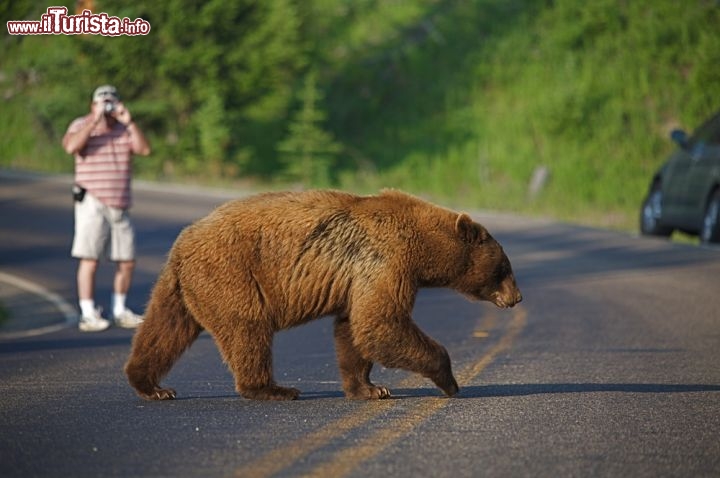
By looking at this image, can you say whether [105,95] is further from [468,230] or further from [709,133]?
Result: [709,133]

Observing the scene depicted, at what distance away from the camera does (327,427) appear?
7059 millimetres

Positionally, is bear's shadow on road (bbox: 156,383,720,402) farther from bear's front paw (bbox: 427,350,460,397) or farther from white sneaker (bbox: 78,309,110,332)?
white sneaker (bbox: 78,309,110,332)

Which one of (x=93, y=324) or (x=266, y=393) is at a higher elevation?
(x=266, y=393)

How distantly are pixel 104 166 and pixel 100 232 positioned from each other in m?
0.57

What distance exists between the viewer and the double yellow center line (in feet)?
19.5

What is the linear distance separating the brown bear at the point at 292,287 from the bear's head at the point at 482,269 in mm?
280

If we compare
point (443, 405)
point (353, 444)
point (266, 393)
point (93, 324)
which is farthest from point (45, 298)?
point (353, 444)

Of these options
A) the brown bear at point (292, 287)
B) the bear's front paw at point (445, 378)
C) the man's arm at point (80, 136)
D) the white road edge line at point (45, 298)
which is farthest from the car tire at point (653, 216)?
the bear's front paw at point (445, 378)

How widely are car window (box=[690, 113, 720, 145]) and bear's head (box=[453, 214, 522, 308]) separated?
37.9ft

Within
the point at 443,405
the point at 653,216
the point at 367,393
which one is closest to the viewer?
the point at 443,405

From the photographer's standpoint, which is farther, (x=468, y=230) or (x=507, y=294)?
(x=507, y=294)

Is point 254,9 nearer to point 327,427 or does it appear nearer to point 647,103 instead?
point 647,103

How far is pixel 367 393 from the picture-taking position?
8.26 meters

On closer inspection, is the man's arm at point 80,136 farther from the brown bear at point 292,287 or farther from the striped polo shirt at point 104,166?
the brown bear at point 292,287
